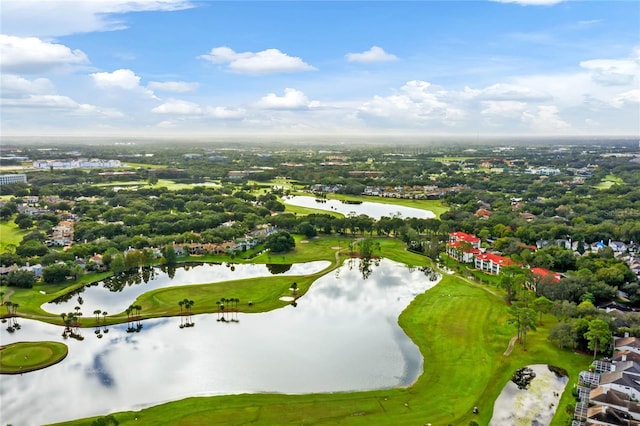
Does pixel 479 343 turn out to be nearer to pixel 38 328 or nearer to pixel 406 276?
pixel 406 276

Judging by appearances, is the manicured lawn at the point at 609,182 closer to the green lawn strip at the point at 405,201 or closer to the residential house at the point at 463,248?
the green lawn strip at the point at 405,201

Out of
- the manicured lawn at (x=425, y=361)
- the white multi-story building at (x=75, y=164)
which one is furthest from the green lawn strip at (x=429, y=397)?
the white multi-story building at (x=75, y=164)

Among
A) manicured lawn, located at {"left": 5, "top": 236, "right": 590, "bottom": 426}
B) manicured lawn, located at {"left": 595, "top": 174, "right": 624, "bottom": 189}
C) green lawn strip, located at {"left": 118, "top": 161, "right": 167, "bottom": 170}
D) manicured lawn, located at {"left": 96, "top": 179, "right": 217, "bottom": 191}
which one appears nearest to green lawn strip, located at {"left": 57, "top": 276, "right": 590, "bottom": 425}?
manicured lawn, located at {"left": 5, "top": 236, "right": 590, "bottom": 426}

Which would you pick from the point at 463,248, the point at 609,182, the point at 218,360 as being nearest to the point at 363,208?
the point at 463,248

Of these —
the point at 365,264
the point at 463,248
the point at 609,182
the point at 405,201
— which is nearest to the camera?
the point at 463,248

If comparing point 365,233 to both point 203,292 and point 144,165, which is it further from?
point 144,165
